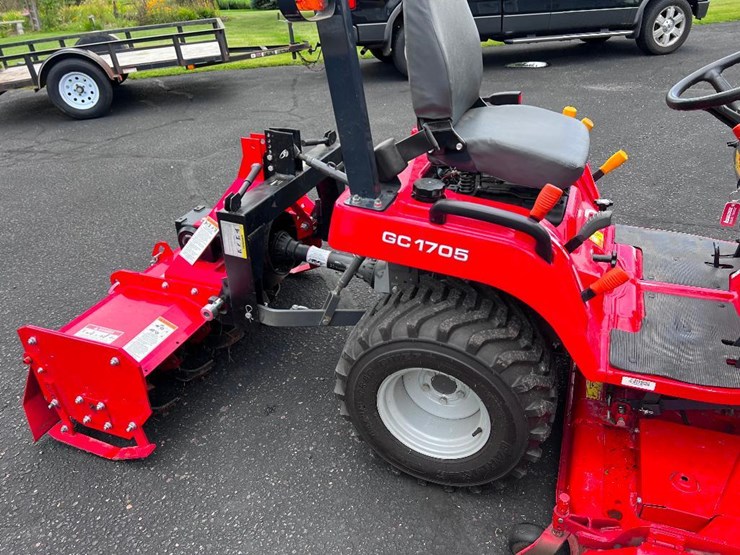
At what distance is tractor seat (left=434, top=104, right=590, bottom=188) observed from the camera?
1.85 m

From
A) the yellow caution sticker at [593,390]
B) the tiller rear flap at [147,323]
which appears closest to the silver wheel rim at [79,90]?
the tiller rear flap at [147,323]

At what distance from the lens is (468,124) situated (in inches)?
81.3

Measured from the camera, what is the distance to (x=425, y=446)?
2.05 m

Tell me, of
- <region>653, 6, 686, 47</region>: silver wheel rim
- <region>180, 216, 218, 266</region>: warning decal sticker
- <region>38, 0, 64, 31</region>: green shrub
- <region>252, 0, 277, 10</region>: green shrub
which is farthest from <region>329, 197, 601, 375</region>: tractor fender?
<region>38, 0, 64, 31</region>: green shrub

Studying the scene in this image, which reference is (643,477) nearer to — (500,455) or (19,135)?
(500,455)

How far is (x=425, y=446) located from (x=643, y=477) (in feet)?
2.29

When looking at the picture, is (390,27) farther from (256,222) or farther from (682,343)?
(682,343)

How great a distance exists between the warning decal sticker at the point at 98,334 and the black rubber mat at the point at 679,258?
2.02 meters

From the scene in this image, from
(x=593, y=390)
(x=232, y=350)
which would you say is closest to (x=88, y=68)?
(x=232, y=350)

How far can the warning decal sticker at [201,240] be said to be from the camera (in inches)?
89.7

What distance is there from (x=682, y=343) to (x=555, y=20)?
6.46 meters

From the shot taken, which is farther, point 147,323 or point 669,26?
point 669,26

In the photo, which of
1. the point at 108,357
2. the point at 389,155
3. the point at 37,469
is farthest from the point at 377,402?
the point at 37,469

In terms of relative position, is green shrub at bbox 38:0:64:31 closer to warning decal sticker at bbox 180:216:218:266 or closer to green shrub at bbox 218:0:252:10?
green shrub at bbox 218:0:252:10
